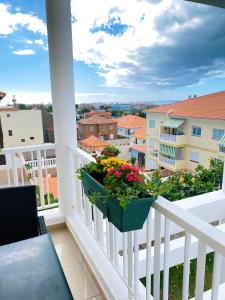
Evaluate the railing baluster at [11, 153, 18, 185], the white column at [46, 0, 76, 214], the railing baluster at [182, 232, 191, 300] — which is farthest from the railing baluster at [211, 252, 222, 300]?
the railing baluster at [11, 153, 18, 185]

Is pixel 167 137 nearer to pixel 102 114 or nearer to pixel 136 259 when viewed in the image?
pixel 102 114

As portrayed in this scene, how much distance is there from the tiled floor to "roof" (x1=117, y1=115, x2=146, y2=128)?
54.1 inches

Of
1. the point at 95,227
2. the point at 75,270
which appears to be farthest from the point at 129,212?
the point at 75,270

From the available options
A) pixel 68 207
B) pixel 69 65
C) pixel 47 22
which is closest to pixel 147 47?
pixel 69 65

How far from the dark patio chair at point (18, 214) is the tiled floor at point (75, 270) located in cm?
72

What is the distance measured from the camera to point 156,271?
122cm

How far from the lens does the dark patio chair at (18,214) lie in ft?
5.00

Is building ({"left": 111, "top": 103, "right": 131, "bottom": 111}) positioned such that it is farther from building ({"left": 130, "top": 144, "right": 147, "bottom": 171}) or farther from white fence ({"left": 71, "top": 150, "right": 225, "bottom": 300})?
white fence ({"left": 71, "top": 150, "right": 225, "bottom": 300})

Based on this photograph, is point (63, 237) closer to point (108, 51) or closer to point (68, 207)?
point (68, 207)

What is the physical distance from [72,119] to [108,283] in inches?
65.8

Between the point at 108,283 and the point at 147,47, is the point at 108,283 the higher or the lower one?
the lower one

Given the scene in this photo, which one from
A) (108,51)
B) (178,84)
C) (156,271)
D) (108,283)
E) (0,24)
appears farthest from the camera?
(0,24)

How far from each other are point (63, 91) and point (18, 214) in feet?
4.67

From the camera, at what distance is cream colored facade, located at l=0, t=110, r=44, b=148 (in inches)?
96.4
